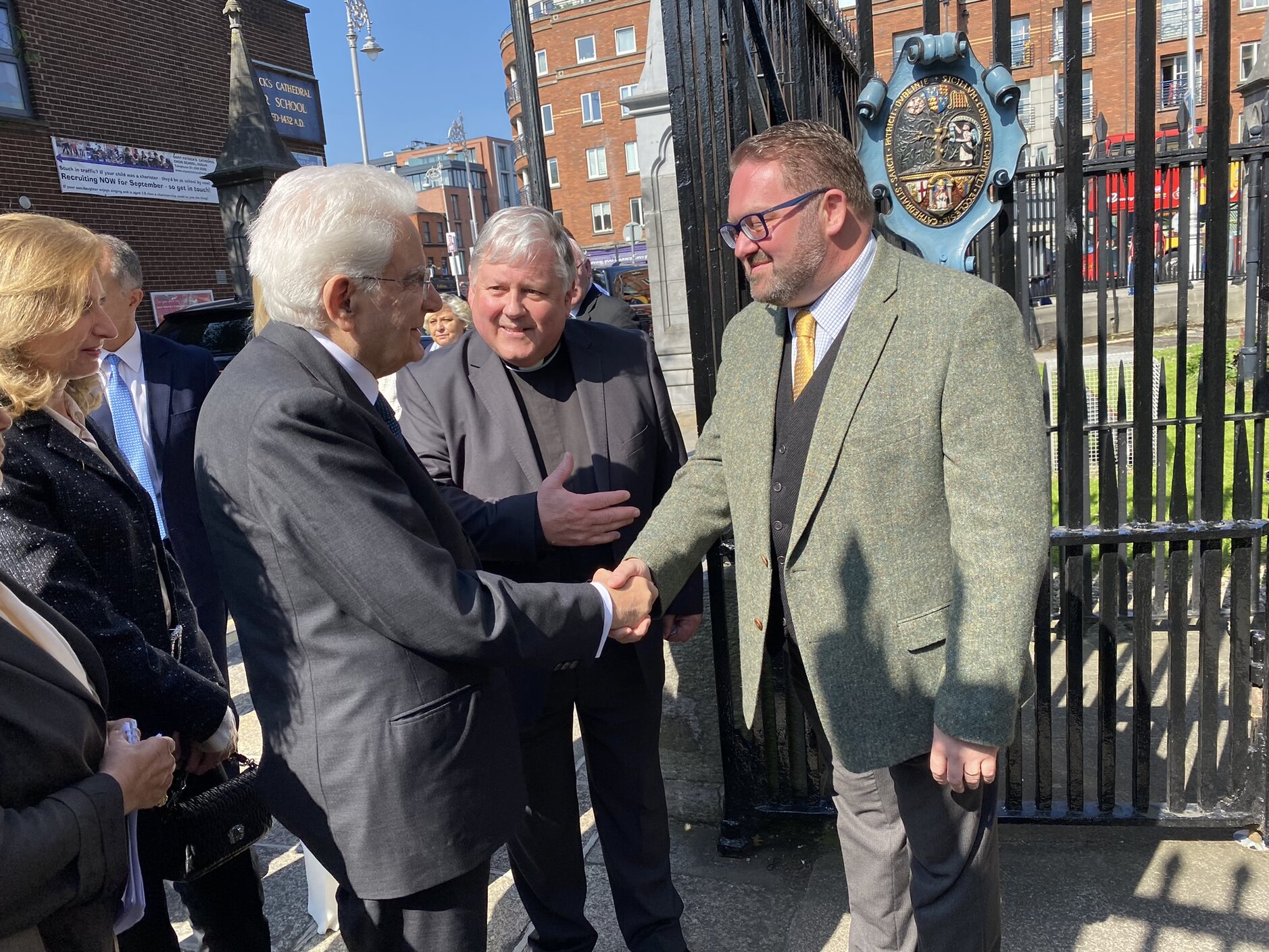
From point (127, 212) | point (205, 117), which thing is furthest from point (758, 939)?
point (205, 117)

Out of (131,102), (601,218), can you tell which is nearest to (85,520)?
(131,102)

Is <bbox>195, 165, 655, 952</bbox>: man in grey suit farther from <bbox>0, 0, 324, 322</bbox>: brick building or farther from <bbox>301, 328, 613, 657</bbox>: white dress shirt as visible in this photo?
<bbox>0, 0, 324, 322</bbox>: brick building

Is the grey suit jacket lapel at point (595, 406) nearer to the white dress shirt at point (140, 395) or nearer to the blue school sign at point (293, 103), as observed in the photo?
the white dress shirt at point (140, 395)

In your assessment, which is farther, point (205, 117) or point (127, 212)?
point (205, 117)

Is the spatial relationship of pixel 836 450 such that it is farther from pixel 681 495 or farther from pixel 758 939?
pixel 758 939

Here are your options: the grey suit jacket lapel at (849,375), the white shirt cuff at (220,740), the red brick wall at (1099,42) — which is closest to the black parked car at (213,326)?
the white shirt cuff at (220,740)

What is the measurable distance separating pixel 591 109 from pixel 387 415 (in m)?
50.3

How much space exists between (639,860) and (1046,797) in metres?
1.37

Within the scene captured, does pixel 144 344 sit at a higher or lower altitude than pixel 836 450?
higher

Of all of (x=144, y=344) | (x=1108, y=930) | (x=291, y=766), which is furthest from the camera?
(x=144, y=344)

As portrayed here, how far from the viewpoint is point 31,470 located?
1.95 meters

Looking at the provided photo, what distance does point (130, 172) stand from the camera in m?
14.8

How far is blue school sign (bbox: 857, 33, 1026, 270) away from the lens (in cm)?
242

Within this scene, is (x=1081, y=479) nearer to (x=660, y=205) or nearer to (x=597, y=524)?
(x=597, y=524)
